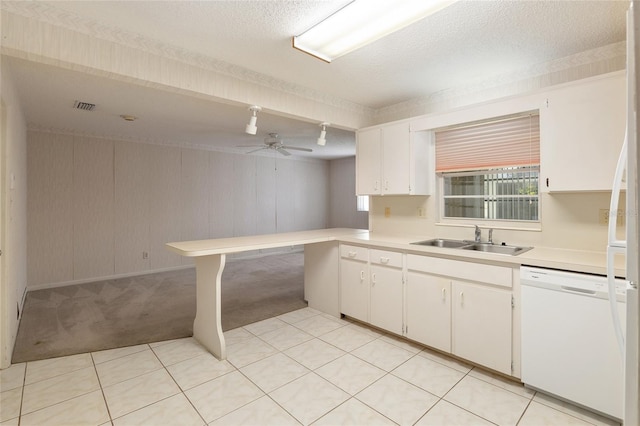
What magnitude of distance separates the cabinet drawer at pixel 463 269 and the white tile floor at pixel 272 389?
713 mm

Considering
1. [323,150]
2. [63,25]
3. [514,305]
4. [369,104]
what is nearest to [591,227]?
[514,305]

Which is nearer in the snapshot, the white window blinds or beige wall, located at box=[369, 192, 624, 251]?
beige wall, located at box=[369, 192, 624, 251]

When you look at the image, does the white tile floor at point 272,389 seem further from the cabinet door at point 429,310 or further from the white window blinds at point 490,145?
the white window blinds at point 490,145

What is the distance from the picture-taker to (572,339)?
191cm

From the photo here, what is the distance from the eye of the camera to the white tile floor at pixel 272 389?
1863mm

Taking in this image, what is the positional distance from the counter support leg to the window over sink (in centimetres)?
241

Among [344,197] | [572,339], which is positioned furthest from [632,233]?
[344,197]

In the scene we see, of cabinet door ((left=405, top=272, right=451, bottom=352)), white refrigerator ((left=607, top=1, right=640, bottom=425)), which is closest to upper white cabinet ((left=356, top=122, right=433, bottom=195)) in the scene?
cabinet door ((left=405, top=272, right=451, bottom=352))

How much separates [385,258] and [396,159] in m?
1.11

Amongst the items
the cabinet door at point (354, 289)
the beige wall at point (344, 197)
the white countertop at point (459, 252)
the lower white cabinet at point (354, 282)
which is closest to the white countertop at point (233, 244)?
the white countertop at point (459, 252)

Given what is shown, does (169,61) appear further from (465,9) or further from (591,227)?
(591,227)

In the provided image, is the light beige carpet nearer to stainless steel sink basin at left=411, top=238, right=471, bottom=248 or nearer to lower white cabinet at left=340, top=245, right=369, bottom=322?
lower white cabinet at left=340, top=245, right=369, bottom=322

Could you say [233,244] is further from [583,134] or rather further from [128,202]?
[128,202]

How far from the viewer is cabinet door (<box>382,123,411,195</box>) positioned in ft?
10.7
